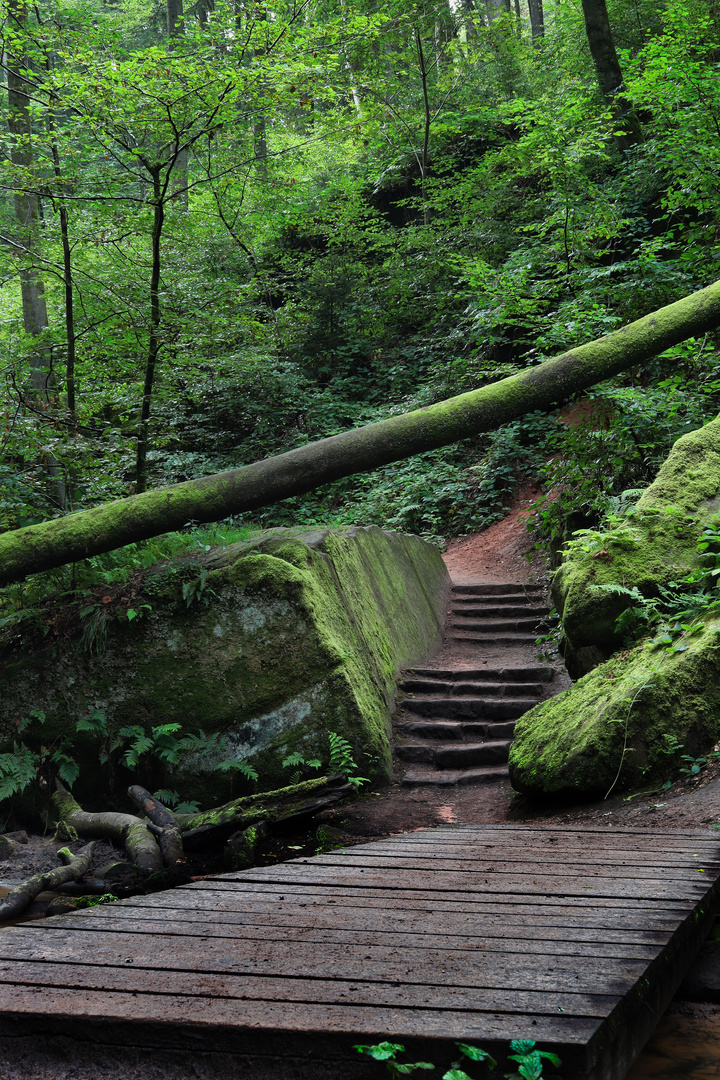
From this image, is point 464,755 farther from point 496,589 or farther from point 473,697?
point 496,589

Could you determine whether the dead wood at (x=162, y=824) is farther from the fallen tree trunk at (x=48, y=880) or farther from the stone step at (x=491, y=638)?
the stone step at (x=491, y=638)

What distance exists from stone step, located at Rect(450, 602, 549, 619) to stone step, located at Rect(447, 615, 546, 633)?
0.08m

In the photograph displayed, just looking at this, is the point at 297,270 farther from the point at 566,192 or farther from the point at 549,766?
the point at 549,766

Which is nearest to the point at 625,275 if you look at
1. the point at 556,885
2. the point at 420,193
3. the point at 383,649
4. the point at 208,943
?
the point at 383,649

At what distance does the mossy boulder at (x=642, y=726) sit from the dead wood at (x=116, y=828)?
2834 millimetres

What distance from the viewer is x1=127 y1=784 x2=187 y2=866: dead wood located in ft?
18.3

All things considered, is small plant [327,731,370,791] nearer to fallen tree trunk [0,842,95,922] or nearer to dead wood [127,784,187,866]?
dead wood [127,784,187,866]

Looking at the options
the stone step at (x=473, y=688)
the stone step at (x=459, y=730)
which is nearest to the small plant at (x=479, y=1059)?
the stone step at (x=459, y=730)

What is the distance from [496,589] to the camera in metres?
12.2

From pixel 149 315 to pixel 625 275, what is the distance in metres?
6.16

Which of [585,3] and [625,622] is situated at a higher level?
[585,3]

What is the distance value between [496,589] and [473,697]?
4.18 m

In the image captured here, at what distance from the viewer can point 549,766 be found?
16.4 ft

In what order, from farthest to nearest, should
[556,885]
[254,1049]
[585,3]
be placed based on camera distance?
1. [585,3]
2. [556,885]
3. [254,1049]
